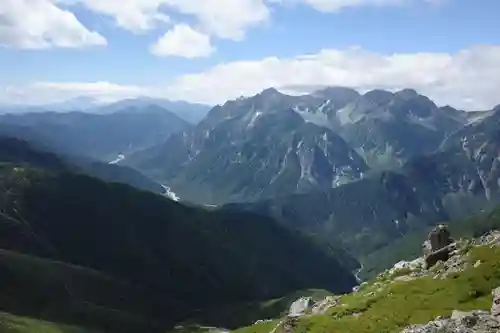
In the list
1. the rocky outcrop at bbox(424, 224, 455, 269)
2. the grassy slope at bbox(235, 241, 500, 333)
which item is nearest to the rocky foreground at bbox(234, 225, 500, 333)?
the grassy slope at bbox(235, 241, 500, 333)

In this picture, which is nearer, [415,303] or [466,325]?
[466,325]

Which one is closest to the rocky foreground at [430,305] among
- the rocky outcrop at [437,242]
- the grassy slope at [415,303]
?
the grassy slope at [415,303]

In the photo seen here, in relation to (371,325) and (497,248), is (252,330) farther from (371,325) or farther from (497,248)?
(371,325)

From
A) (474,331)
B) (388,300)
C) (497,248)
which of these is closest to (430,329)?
(474,331)

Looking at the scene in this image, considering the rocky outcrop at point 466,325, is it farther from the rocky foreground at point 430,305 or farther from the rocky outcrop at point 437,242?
the rocky outcrop at point 437,242

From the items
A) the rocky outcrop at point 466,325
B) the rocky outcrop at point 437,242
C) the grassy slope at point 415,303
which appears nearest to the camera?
the rocky outcrop at point 466,325

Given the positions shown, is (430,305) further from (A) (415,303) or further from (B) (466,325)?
(B) (466,325)

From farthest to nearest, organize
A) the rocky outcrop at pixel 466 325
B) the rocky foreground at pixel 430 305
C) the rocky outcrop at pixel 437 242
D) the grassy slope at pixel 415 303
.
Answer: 1. the rocky outcrop at pixel 437 242
2. the grassy slope at pixel 415 303
3. the rocky foreground at pixel 430 305
4. the rocky outcrop at pixel 466 325

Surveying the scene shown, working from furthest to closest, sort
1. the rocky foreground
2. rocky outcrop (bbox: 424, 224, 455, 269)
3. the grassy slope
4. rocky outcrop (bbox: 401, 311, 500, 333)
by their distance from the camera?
rocky outcrop (bbox: 424, 224, 455, 269) < the grassy slope < the rocky foreground < rocky outcrop (bbox: 401, 311, 500, 333)

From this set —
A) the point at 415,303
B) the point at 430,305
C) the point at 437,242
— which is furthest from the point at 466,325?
the point at 437,242

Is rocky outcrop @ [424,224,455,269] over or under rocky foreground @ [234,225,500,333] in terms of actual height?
under

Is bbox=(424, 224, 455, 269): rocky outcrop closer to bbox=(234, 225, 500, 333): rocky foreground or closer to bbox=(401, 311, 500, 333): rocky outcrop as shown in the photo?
bbox=(234, 225, 500, 333): rocky foreground
